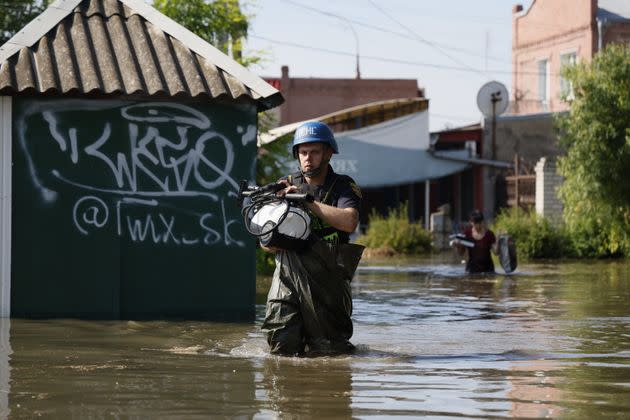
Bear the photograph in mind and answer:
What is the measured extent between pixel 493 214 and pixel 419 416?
38.1 metres

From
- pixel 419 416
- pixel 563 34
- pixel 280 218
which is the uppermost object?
pixel 563 34

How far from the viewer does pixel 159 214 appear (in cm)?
1305

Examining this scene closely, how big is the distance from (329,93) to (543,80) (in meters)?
11.9

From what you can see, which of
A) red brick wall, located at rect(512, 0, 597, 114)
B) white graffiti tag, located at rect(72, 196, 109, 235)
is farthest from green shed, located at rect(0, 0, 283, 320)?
red brick wall, located at rect(512, 0, 597, 114)

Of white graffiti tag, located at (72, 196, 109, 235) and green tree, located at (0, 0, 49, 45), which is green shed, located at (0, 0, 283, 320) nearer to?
white graffiti tag, located at (72, 196, 109, 235)

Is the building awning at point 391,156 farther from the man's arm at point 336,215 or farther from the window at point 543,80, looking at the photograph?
the man's arm at point 336,215

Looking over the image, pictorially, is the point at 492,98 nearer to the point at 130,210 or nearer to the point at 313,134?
the point at 130,210

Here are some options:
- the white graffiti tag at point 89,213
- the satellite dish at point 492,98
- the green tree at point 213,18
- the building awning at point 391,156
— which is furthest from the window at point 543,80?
the white graffiti tag at point 89,213

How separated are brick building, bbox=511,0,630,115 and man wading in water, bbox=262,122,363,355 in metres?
38.5

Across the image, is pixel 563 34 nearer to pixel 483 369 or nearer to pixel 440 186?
pixel 440 186

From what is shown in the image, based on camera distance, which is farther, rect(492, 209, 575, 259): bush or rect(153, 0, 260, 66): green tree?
rect(492, 209, 575, 259): bush

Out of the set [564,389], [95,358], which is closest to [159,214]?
[95,358]

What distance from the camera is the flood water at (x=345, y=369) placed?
736 centimetres

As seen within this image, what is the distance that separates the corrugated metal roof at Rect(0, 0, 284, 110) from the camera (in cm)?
1267
